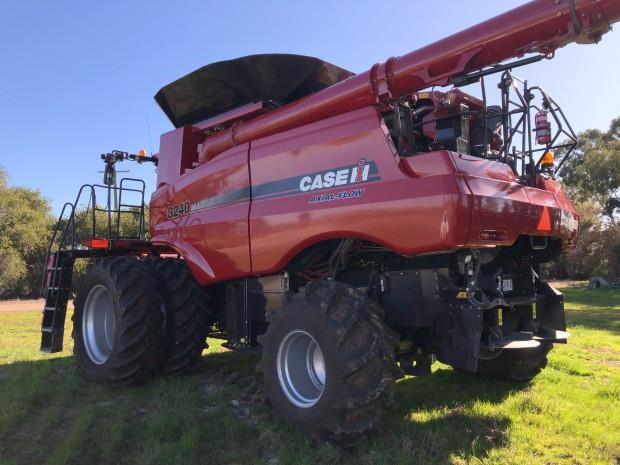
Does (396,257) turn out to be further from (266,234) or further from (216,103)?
(216,103)

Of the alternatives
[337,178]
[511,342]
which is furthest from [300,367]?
[511,342]

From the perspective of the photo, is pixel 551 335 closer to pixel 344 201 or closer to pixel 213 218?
pixel 344 201

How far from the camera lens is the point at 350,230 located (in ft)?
12.8

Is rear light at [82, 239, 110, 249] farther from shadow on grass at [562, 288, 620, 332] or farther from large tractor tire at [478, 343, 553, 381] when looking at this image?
shadow on grass at [562, 288, 620, 332]

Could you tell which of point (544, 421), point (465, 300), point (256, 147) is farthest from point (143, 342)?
point (544, 421)

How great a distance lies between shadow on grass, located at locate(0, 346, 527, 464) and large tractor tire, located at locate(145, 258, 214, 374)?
0.22 metres

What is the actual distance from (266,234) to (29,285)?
89.3ft

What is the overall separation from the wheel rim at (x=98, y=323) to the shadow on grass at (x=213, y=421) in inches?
15.0

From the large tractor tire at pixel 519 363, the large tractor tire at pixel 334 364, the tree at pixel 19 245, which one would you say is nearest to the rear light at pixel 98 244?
the large tractor tire at pixel 334 364

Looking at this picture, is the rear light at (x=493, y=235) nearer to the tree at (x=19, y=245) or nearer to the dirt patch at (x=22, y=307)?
the dirt patch at (x=22, y=307)

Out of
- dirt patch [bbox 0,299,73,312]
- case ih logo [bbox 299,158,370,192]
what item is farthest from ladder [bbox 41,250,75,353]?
dirt patch [bbox 0,299,73,312]

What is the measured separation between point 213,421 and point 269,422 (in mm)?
487

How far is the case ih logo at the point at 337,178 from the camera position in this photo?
154 inches

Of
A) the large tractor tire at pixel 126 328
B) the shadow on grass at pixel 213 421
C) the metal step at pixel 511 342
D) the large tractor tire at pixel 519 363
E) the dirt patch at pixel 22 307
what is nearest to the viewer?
the shadow on grass at pixel 213 421
